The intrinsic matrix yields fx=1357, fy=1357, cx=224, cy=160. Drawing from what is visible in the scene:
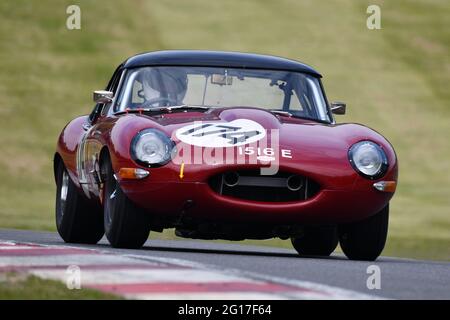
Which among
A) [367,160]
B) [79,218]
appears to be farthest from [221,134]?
[79,218]

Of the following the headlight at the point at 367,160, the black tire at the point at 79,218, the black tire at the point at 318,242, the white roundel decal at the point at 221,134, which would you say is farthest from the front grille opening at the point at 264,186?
the black tire at the point at 79,218

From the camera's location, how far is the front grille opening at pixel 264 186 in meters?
8.97

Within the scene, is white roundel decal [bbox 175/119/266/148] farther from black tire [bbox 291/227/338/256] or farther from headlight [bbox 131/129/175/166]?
black tire [bbox 291/227/338/256]

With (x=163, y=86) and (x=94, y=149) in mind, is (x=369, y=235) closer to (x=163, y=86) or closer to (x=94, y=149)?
(x=163, y=86)

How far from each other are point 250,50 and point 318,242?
1144 inches

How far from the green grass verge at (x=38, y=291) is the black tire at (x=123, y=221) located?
8.59 ft

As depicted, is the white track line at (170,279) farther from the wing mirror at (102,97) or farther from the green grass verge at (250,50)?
the green grass verge at (250,50)

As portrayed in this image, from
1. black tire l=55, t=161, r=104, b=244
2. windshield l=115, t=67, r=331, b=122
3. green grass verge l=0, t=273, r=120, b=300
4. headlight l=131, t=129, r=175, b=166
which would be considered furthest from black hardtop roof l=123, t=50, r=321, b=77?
green grass verge l=0, t=273, r=120, b=300

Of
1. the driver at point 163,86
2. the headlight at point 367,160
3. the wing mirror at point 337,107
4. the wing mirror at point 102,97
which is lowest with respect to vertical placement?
the headlight at point 367,160

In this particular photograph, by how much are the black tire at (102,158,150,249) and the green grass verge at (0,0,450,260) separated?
17605 millimetres

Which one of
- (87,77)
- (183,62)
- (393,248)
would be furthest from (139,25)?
(183,62)

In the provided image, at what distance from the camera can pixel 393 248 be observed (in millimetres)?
18906

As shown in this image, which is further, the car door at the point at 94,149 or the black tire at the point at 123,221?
the car door at the point at 94,149

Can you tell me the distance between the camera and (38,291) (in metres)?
6.14
